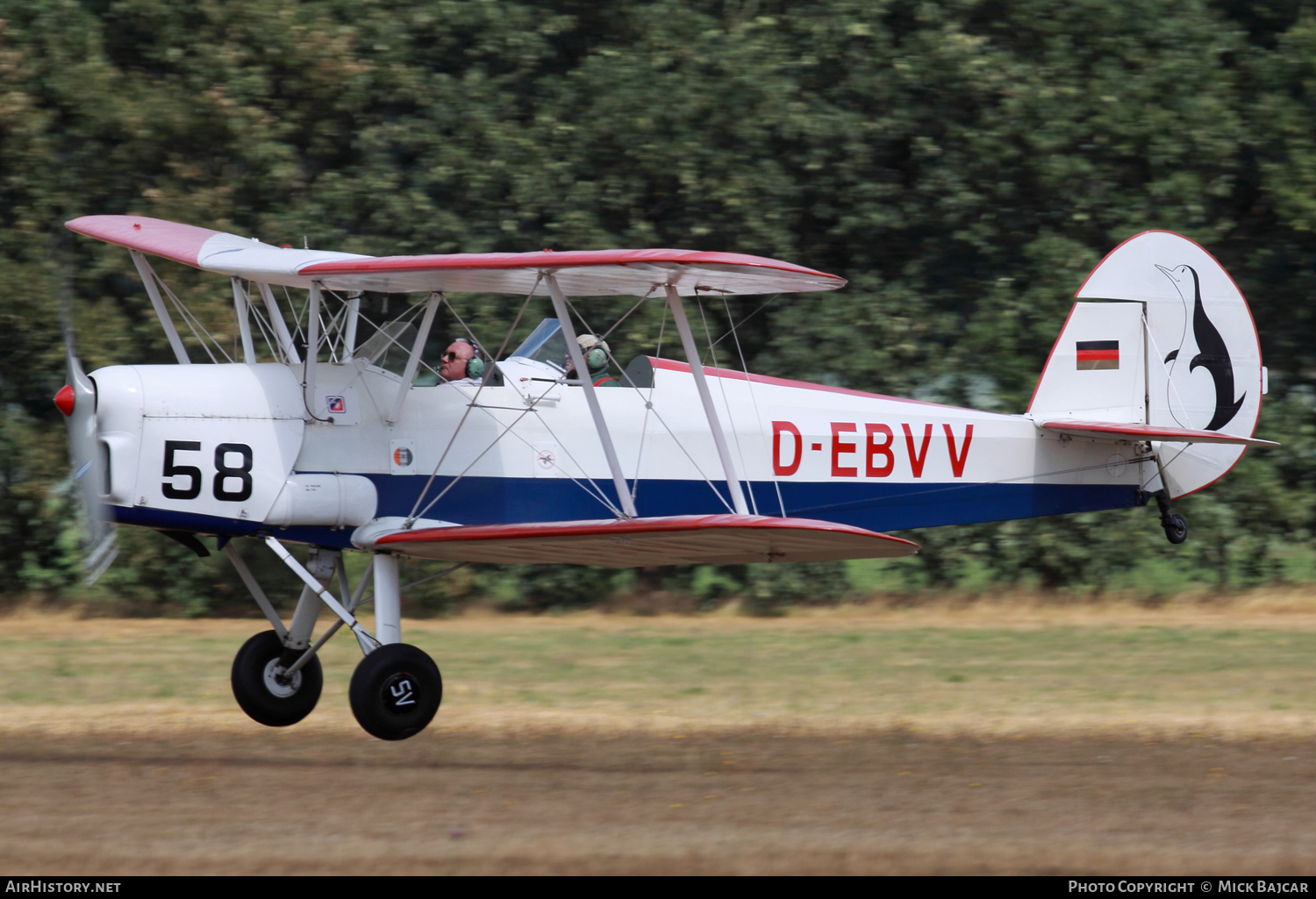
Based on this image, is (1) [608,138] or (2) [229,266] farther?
(1) [608,138]

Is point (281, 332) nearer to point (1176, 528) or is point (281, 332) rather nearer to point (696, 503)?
point (696, 503)

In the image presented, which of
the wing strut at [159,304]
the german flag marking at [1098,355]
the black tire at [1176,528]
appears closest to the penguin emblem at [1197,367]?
the german flag marking at [1098,355]

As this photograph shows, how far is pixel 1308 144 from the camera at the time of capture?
47.0 feet

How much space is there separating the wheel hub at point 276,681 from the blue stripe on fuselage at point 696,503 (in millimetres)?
1126

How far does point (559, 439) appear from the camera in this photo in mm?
8281

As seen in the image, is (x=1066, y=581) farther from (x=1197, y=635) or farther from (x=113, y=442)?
(x=113, y=442)

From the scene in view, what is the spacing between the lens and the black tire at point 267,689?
8359 mm

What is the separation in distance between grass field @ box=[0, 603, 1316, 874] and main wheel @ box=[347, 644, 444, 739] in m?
0.33

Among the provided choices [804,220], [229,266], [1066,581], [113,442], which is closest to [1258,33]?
[804,220]

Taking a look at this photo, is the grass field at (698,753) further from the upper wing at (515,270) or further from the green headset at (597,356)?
the upper wing at (515,270)

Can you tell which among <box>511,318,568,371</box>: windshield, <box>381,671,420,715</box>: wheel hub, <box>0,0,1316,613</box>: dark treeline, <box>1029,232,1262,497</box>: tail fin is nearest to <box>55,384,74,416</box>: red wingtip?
<box>381,671,420,715</box>: wheel hub

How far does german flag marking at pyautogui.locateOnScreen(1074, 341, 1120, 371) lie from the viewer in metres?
9.80

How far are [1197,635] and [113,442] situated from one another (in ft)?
32.0
